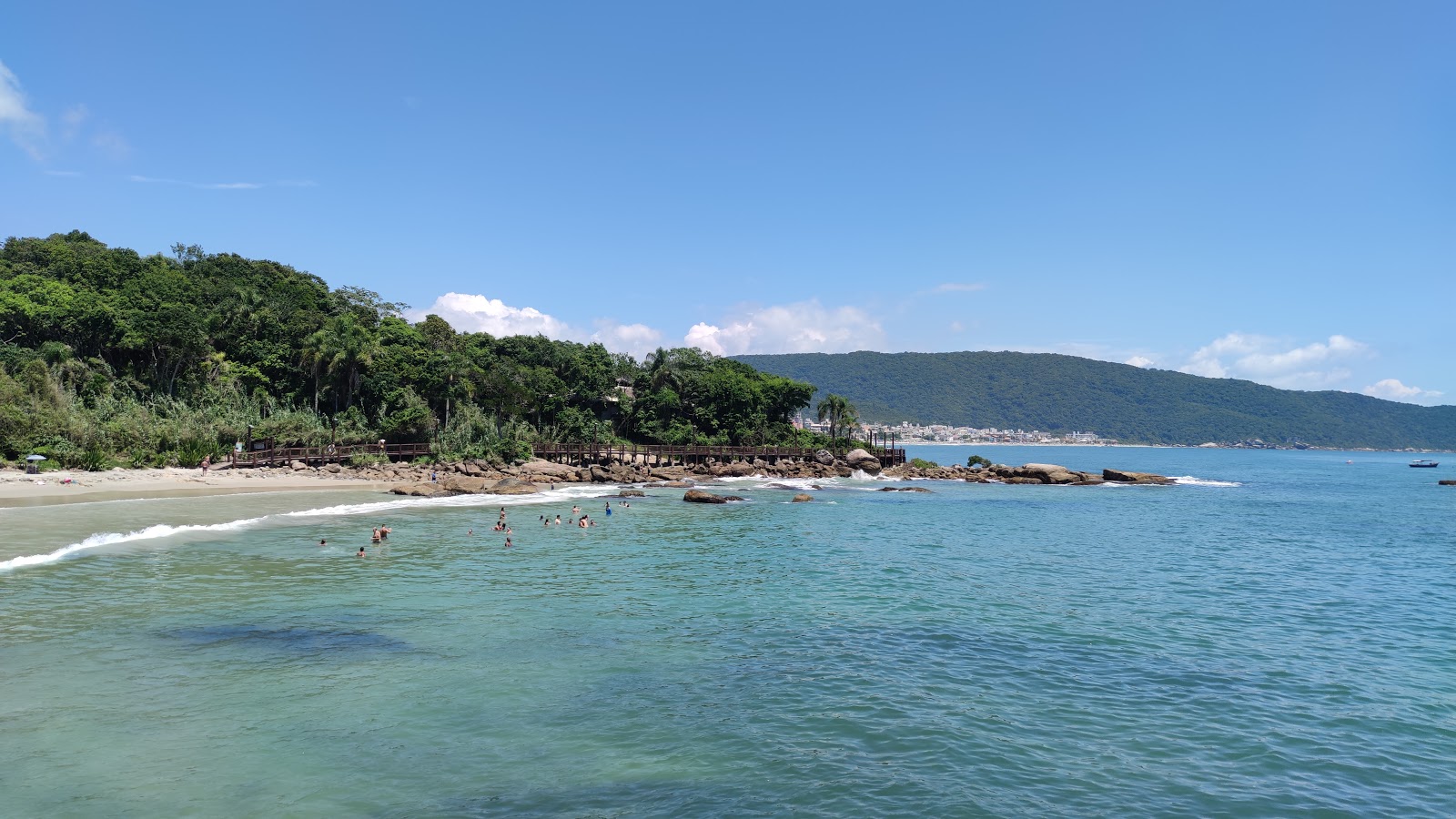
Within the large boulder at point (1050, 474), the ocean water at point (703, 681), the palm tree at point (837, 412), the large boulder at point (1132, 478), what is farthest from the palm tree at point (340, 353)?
the large boulder at point (1132, 478)

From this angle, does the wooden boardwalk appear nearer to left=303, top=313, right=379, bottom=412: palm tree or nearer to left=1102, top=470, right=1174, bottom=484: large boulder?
left=303, top=313, right=379, bottom=412: palm tree

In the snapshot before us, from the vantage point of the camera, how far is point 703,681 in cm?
1425

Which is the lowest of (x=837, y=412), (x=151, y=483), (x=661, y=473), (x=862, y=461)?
(x=151, y=483)

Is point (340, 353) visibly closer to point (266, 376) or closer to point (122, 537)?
point (266, 376)

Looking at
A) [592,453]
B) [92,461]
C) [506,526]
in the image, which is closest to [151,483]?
[92,461]

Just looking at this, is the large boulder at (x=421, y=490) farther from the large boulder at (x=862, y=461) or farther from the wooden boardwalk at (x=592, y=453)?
the large boulder at (x=862, y=461)

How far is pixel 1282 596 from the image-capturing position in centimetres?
2303

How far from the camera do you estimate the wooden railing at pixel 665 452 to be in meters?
69.6

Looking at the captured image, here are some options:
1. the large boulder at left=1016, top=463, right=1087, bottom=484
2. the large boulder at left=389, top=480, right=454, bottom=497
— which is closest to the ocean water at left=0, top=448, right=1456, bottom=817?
the large boulder at left=389, top=480, right=454, bottom=497

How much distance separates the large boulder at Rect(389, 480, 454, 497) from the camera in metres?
48.5

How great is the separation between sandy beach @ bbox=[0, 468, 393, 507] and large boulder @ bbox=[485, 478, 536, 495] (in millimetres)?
6635

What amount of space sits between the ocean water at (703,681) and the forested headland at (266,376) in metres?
21.1

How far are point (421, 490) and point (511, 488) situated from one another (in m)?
6.29

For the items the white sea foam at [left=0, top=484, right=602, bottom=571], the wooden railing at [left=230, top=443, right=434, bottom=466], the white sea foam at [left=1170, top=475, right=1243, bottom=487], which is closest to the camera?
the white sea foam at [left=0, top=484, right=602, bottom=571]
